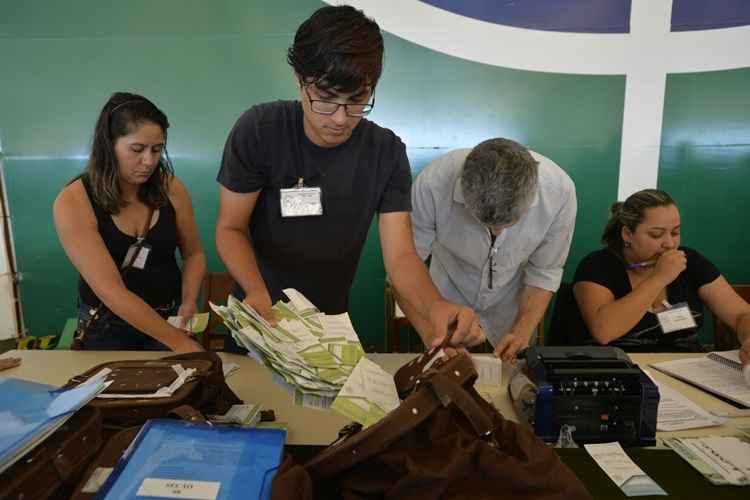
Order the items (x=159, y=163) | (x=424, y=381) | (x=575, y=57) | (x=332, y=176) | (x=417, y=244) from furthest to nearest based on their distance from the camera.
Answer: (x=575, y=57) < (x=417, y=244) < (x=159, y=163) < (x=332, y=176) < (x=424, y=381)

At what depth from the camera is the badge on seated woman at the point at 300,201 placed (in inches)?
60.3

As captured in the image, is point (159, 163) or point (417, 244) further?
point (417, 244)

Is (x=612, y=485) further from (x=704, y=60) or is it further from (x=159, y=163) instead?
(x=704, y=60)

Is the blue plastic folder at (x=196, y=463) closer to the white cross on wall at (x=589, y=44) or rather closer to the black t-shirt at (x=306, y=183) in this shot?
the black t-shirt at (x=306, y=183)

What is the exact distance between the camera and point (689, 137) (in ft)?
9.37

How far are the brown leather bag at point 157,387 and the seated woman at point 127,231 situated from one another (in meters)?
0.37

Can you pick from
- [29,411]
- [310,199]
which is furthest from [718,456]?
[29,411]

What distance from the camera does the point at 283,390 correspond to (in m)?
1.44

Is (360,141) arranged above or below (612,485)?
above

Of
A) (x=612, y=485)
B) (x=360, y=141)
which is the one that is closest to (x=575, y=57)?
(x=360, y=141)

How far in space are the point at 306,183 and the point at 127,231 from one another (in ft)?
2.41

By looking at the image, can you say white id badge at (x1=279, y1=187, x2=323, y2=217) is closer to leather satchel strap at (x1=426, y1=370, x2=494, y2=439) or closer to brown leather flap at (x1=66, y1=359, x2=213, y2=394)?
brown leather flap at (x1=66, y1=359, x2=213, y2=394)

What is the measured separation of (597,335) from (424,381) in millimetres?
1352

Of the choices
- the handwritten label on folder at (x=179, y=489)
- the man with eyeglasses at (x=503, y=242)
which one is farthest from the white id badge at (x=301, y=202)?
the handwritten label on folder at (x=179, y=489)
